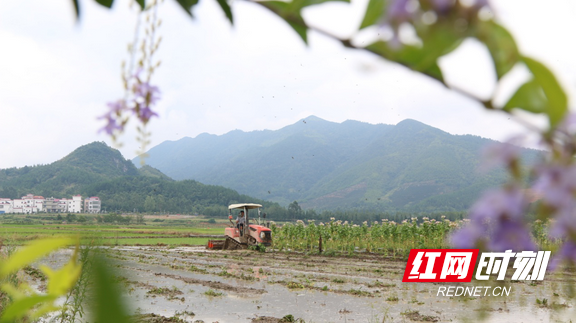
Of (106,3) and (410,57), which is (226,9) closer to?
(106,3)

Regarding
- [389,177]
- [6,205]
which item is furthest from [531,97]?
[389,177]

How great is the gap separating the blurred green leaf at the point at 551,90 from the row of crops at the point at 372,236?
689 inches

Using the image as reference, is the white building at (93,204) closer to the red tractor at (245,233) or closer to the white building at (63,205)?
the white building at (63,205)

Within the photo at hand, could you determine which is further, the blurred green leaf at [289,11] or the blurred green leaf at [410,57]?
the blurred green leaf at [289,11]

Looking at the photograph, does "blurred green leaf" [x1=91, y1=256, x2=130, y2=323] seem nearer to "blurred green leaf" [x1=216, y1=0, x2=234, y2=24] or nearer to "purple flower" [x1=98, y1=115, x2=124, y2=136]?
"blurred green leaf" [x1=216, y1=0, x2=234, y2=24]

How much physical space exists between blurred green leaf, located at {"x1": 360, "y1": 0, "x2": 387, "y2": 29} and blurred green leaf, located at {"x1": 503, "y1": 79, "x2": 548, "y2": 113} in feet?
0.45

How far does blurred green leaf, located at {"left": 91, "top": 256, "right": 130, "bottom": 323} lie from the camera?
0.24 m

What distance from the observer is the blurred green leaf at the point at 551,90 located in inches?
11.5

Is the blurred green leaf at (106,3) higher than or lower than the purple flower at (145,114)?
higher

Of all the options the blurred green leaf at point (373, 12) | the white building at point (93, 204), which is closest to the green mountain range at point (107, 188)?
the white building at point (93, 204)

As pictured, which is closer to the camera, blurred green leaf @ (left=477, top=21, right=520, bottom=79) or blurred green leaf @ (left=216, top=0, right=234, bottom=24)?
blurred green leaf @ (left=477, top=21, right=520, bottom=79)

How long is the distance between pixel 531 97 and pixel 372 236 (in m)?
22.9

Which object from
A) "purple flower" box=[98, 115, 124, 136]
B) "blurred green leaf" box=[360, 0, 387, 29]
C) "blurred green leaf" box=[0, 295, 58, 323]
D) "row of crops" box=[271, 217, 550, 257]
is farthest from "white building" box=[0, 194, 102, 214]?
"blurred green leaf" box=[360, 0, 387, 29]

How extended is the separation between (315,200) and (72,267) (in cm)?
16028
